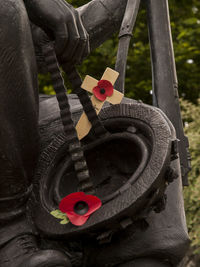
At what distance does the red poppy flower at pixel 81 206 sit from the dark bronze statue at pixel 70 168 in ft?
0.10

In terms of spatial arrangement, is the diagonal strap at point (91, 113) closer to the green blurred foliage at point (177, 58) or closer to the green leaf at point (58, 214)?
the green leaf at point (58, 214)

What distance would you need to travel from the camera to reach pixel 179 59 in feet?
25.8

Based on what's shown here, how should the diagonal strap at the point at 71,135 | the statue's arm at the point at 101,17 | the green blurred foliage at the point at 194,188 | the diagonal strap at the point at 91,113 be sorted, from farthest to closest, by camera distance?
the green blurred foliage at the point at 194,188, the statue's arm at the point at 101,17, the diagonal strap at the point at 91,113, the diagonal strap at the point at 71,135

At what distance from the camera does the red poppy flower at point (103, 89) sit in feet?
8.34

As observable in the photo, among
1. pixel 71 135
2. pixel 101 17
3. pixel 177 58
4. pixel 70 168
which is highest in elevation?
pixel 101 17

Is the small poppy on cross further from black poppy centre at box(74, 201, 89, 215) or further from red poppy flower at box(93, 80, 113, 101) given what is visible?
black poppy centre at box(74, 201, 89, 215)

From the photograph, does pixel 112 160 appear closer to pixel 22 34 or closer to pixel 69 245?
pixel 69 245

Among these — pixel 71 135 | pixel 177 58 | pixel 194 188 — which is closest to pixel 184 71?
pixel 177 58

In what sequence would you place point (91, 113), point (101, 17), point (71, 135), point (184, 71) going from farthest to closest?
point (184, 71) < point (101, 17) < point (91, 113) < point (71, 135)

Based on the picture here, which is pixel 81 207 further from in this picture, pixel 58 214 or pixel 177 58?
pixel 177 58

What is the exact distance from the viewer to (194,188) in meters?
6.02

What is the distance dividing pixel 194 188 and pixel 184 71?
91.1 inches

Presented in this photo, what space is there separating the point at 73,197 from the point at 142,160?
32 cm

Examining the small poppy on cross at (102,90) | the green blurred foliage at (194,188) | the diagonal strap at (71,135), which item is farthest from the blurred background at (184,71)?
the diagonal strap at (71,135)
